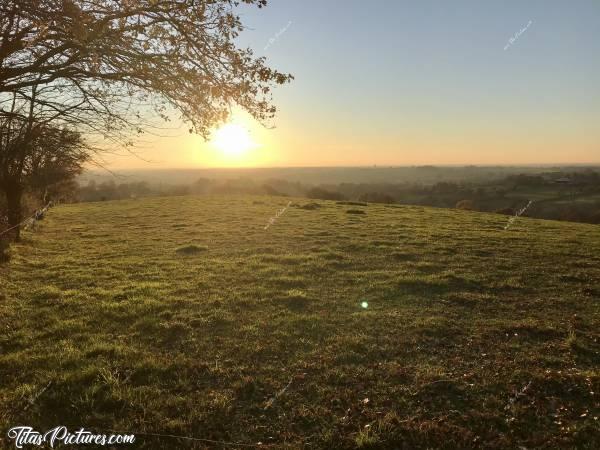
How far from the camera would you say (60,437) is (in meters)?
5.94

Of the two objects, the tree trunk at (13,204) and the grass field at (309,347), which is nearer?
the grass field at (309,347)

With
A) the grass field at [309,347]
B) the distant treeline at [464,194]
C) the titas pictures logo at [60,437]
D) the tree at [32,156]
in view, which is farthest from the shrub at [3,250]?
the distant treeline at [464,194]

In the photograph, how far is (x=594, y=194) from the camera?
3465 inches

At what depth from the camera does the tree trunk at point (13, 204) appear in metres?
22.5

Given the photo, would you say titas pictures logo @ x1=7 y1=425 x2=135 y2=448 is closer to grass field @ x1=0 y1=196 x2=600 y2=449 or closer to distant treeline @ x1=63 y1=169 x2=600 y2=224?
grass field @ x1=0 y1=196 x2=600 y2=449

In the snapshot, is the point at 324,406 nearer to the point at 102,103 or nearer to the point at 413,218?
the point at 102,103

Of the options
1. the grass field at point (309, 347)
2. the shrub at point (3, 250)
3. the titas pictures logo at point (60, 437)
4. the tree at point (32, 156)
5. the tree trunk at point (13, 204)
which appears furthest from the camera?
the tree trunk at point (13, 204)

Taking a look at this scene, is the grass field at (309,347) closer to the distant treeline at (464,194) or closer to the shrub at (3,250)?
the shrub at (3,250)

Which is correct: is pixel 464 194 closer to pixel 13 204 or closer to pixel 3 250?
pixel 13 204

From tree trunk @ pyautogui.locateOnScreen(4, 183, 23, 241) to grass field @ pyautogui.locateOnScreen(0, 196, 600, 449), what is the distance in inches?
141

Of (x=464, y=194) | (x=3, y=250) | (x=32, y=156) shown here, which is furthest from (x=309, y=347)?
(x=464, y=194)

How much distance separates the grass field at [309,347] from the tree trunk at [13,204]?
11.8 ft

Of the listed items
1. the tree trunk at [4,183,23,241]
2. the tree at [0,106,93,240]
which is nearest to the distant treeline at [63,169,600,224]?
the tree at [0,106,93,240]

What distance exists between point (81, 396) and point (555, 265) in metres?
17.9
